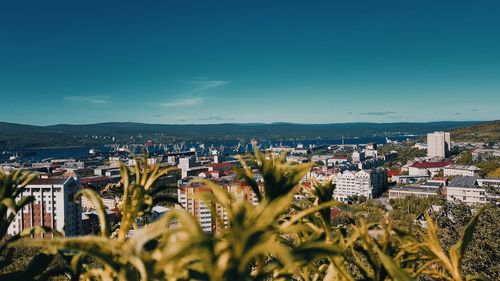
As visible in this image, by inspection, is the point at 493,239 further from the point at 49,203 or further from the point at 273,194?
the point at 49,203

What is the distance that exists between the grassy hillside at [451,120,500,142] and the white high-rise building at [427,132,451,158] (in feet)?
67.6

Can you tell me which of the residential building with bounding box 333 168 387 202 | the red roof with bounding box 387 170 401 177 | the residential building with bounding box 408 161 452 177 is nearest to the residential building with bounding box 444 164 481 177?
the residential building with bounding box 408 161 452 177

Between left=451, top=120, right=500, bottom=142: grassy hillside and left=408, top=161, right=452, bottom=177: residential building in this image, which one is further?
left=451, top=120, right=500, bottom=142: grassy hillside

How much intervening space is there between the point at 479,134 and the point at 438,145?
36.1 metres

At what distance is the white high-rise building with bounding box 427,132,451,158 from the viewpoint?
94.1 metres

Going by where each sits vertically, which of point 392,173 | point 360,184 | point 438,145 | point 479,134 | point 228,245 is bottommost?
point 392,173

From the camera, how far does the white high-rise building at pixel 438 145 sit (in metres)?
94.1

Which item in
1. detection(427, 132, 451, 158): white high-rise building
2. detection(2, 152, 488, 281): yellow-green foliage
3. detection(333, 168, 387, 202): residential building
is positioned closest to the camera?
detection(2, 152, 488, 281): yellow-green foliage

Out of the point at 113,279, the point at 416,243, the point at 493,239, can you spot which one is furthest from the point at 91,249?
the point at 493,239

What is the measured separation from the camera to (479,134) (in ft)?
399

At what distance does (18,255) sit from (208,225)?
16.7 m

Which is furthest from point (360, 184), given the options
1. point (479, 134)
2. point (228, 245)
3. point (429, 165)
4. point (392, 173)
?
point (479, 134)

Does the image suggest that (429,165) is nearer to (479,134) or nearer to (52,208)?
(52,208)

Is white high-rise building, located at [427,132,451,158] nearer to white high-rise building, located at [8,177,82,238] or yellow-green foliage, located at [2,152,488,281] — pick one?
white high-rise building, located at [8,177,82,238]
